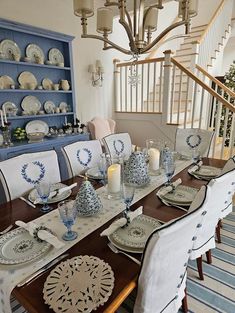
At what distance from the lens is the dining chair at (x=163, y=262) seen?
0.70 m

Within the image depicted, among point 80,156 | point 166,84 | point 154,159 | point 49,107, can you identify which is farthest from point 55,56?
point 154,159

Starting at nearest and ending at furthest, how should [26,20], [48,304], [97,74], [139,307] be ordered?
[48,304] < [139,307] < [26,20] < [97,74]

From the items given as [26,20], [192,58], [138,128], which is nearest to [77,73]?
Result: [26,20]

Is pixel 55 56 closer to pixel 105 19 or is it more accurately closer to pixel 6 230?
pixel 105 19

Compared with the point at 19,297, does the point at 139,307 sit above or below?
below

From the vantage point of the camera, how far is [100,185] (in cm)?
159

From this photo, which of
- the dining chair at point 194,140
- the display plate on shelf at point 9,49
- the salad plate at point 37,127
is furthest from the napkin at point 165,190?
the display plate on shelf at point 9,49

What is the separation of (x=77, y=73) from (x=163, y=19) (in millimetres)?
2877

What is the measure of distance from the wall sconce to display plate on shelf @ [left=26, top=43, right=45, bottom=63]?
1.06 m

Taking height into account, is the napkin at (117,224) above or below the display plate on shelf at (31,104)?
below

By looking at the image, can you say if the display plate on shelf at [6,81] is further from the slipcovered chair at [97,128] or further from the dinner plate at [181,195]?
the dinner plate at [181,195]

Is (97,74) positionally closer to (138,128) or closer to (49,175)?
(138,128)

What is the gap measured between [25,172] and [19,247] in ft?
2.46

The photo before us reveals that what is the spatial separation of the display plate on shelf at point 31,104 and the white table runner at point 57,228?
82.8 inches
